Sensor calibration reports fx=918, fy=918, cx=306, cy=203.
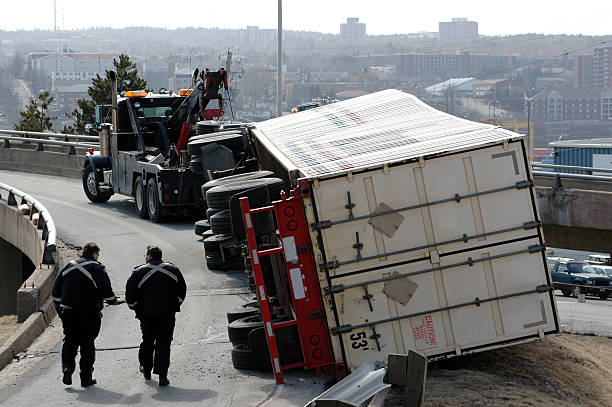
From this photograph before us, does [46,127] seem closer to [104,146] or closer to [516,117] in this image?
[104,146]

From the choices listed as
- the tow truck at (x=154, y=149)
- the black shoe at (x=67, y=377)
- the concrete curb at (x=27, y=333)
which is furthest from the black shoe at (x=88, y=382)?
the tow truck at (x=154, y=149)

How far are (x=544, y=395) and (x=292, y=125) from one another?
20.9 feet

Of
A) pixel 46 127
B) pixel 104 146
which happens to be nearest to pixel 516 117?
pixel 46 127

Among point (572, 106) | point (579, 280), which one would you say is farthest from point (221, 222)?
point (572, 106)

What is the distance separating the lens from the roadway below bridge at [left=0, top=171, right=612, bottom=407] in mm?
9539

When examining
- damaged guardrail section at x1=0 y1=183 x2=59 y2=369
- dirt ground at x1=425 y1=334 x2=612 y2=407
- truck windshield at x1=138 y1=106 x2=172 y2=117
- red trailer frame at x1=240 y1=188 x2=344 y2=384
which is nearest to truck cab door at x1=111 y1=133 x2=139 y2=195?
truck windshield at x1=138 y1=106 x2=172 y2=117

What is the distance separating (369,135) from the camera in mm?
11477

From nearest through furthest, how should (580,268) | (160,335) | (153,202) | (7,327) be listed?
(160,335) < (7,327) < (153,202) < (580,268)

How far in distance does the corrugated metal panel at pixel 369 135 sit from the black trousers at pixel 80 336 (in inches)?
109

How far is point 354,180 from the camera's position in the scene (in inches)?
375

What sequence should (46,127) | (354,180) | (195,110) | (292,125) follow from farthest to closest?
(46,127) → (195,110) → (292,125) → (354,180)

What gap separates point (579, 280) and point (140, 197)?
1771 centimetres

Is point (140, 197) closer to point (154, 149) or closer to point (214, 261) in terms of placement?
point (154, 149)

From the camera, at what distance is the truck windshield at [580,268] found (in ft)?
113
